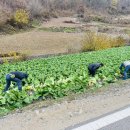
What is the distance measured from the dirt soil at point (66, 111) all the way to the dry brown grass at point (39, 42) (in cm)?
3240

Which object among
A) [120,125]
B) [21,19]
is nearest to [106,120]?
[120,125]

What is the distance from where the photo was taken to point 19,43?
49.4 metres

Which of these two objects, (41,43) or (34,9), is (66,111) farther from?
(34,9)

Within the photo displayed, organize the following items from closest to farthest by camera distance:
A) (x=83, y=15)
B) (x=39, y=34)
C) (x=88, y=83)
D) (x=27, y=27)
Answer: (x=88, y=83) < (x=39, y=34) < (x=27, y=27) < (x=83, y=15)

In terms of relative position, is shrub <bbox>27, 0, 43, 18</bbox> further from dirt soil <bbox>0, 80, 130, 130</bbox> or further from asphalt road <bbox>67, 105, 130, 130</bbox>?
asphalt road <bbox>67, 105, 130, 130</bbox>

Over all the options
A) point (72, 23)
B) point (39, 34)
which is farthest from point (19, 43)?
point (72, 23)

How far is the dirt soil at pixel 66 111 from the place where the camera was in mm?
7016

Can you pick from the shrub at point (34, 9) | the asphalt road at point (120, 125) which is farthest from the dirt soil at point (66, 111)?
the shrub at point (34, 9)

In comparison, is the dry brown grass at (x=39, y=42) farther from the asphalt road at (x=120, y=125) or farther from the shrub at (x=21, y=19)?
the asphalt road at (x=120, y=125)

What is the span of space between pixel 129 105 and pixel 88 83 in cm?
418

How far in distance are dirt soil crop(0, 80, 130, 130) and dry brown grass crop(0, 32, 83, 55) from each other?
3240 cm

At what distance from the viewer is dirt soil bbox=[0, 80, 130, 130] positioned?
7.02 metres

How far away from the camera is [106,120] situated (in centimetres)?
706

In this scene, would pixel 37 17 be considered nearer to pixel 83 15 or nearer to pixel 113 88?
pixel 83 15
